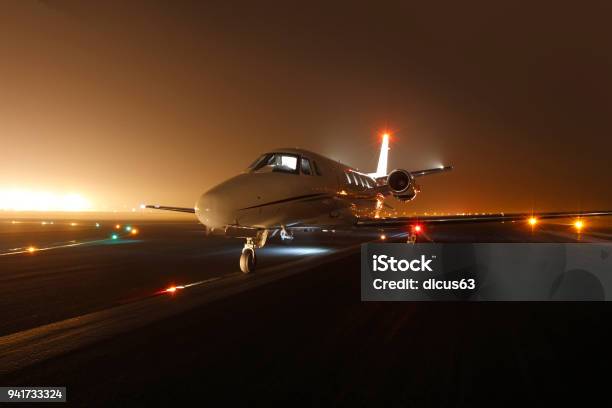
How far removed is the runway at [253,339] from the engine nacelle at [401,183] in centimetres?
1124

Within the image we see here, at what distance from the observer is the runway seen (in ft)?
14.0

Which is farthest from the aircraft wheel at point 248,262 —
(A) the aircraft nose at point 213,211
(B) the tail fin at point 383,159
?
(B) the tail fin at point 383,159

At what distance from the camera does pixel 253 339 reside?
5.82 metres

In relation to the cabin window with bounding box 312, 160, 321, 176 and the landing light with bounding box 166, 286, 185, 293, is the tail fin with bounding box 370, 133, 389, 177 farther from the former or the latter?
the landing light with bounding box 166, 286, 185, 293

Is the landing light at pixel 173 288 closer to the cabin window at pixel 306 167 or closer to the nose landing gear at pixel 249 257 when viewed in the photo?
the nose landing gear at pixel 249 257

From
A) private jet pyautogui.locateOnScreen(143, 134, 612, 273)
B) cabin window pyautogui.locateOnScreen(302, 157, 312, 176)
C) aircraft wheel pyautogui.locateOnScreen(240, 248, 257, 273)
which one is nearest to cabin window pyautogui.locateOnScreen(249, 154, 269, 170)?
private jet pyautogui.locateOnScreen(143, 134, 612, 273)

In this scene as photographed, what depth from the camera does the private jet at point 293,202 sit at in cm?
1160

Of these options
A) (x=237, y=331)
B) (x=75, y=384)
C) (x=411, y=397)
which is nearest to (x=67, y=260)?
(x=237, y=331)

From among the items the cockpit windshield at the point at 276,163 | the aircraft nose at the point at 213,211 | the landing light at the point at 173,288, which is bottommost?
the landing light at the point at 173,288

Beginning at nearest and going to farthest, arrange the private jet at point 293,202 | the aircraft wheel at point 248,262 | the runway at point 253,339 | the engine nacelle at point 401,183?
the runway at point 253,339 < the private jet at point 293,202 < the aircraft wheel at point 248,262 < the engine nacelle at point 401,183

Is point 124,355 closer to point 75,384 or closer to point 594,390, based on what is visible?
point 75,384

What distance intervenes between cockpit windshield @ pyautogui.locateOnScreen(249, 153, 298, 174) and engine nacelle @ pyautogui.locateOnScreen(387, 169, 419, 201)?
746 centimetres

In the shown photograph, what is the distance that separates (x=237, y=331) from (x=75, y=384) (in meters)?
2.32

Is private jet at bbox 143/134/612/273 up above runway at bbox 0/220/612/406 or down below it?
above
